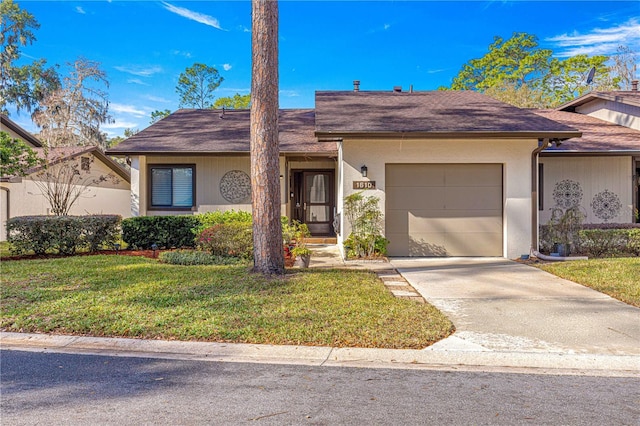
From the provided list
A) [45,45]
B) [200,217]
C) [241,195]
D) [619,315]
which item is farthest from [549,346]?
[45,45]

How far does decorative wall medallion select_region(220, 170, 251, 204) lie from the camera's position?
44.1ft

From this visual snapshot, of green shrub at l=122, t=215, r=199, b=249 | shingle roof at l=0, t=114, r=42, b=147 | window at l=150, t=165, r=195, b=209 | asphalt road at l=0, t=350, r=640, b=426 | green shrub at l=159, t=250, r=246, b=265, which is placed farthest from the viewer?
shingle roof at l=0, t=114, r=42, b=147

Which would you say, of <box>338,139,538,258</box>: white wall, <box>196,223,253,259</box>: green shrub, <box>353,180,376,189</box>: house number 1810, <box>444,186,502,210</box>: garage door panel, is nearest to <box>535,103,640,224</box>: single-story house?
<box>338,139,538,258</box>: white wall

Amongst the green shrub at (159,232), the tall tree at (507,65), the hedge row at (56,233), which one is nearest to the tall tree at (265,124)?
the green shrub at (159,232)

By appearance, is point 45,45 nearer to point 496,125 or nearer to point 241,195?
point 241,195

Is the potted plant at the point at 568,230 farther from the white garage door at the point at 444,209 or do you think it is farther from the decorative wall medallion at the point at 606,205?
the decorative wall medallion at the point at 606,205

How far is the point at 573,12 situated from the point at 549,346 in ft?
78.2

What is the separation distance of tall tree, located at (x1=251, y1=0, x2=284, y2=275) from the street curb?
285 cm

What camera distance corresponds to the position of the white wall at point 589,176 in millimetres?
12586

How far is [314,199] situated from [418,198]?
17.1 ft

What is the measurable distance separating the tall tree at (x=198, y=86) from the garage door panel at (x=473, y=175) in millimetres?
29752

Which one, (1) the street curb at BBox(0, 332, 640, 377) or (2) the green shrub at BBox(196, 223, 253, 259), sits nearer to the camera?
(1) the street curb at BBox(0, 332, 640, 377)

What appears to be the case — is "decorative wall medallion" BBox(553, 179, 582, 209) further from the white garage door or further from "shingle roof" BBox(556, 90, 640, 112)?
"shingle roof" BBox(556, 90, 640, 112)

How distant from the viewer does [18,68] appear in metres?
29.3
